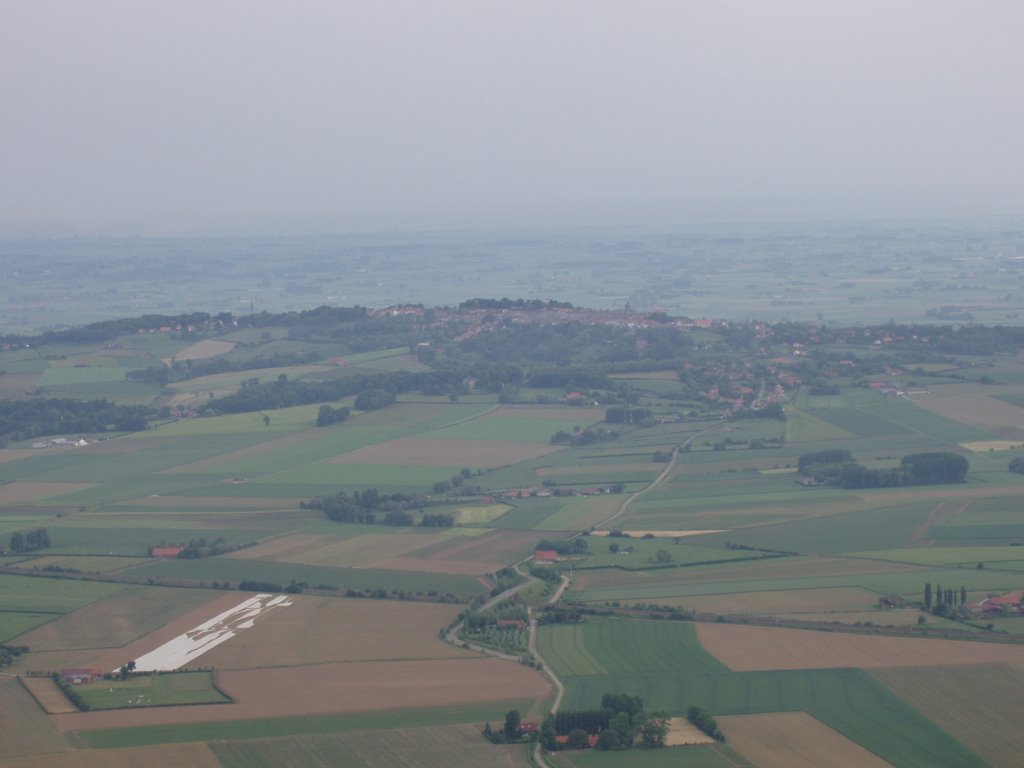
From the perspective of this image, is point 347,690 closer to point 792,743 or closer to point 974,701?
point 792,743

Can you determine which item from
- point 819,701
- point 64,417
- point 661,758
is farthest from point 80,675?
point 64,417

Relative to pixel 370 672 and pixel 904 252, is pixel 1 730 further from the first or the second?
pixel 904 252

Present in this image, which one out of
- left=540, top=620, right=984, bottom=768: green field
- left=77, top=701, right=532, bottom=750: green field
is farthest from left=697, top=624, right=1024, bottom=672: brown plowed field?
left=77, top=701, right=532, bottom=750: green field

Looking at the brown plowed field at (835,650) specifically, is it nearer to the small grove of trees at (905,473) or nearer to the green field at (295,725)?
the green field at (295,725)

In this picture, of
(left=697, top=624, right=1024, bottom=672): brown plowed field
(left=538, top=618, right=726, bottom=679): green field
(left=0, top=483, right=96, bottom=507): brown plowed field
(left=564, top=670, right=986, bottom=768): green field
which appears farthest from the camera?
(left=0, top=483, right=96, bottom=507): brown plowed field

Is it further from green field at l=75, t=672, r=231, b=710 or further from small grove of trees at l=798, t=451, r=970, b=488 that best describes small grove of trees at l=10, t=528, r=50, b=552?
small grove of trees at l=798, t=451, r=970, b=488

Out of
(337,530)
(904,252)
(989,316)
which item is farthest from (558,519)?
(904,252)

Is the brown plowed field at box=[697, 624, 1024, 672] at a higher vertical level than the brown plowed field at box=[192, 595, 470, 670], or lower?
higher
